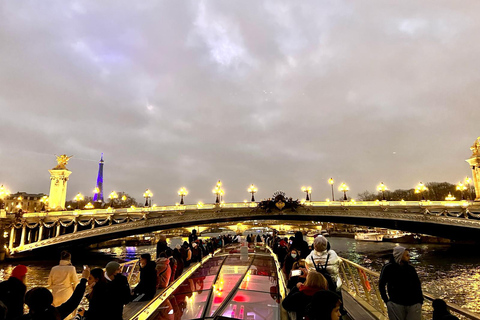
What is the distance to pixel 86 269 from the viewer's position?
5020mm

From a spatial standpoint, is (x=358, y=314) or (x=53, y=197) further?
(x=53, y=197)

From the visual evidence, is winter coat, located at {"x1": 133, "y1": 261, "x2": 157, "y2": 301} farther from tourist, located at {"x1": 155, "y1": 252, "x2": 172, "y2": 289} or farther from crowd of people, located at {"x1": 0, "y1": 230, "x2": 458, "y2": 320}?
crowd of people, located at {"x1": 0, "y1": 230, "x2": 458, "y2": 320}

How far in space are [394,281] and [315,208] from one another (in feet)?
110

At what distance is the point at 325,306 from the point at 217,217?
3388cm

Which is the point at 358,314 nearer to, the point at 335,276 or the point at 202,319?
the point at 335,276

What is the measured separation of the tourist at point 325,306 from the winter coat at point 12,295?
169 inches

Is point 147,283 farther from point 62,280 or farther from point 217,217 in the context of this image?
point 217,217

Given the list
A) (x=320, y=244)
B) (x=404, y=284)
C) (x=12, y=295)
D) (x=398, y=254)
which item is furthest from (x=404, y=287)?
(x=12, y=295)

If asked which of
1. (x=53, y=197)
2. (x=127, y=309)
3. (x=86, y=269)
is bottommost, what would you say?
(x=127, y=309)

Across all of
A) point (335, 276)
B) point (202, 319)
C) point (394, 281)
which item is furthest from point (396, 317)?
point (202, 319)

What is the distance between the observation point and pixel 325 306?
2.46m

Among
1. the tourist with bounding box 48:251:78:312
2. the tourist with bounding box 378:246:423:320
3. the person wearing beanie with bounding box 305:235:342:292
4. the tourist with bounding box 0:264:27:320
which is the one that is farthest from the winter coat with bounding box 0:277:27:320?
the tourist with bounding box 378:246:423:320

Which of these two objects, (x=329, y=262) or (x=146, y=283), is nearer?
(x=329, y=262)

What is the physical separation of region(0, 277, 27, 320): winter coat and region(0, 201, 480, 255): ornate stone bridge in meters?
31.5
